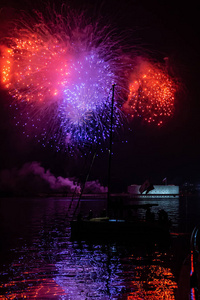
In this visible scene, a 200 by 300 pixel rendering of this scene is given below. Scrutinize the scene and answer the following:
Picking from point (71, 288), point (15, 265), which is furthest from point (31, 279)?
point (15, 265)

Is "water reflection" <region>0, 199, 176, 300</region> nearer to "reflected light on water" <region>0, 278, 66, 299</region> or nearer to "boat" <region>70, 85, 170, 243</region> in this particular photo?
"reflected light on water" <region>0, 278, 66, 299</region>

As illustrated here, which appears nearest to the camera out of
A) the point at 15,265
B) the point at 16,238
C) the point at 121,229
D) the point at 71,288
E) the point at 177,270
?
the point at 71,288

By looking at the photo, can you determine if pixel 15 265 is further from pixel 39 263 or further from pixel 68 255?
pixel 68 255

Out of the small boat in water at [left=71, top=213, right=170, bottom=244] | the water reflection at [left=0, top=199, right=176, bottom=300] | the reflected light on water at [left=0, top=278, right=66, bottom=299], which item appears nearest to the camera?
the reflected light on water at [left=0, top=278, right=66, bottom=299]

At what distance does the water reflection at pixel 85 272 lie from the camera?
13616 millimetres

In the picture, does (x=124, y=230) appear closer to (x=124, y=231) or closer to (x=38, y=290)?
(x=124, y=231)

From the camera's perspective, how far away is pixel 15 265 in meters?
19.8

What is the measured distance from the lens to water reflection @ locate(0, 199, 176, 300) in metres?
13.6

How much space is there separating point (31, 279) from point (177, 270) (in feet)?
27.0

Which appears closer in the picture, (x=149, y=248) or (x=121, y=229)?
(x=149, y=248)

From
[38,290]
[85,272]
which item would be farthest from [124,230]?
[38,290]

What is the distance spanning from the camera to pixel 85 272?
17.8 m

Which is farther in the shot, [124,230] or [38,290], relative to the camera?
[124,230]

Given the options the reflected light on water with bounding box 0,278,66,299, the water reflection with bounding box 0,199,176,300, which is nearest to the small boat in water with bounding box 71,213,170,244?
the water reflection with bounding box 0,199,176,300
